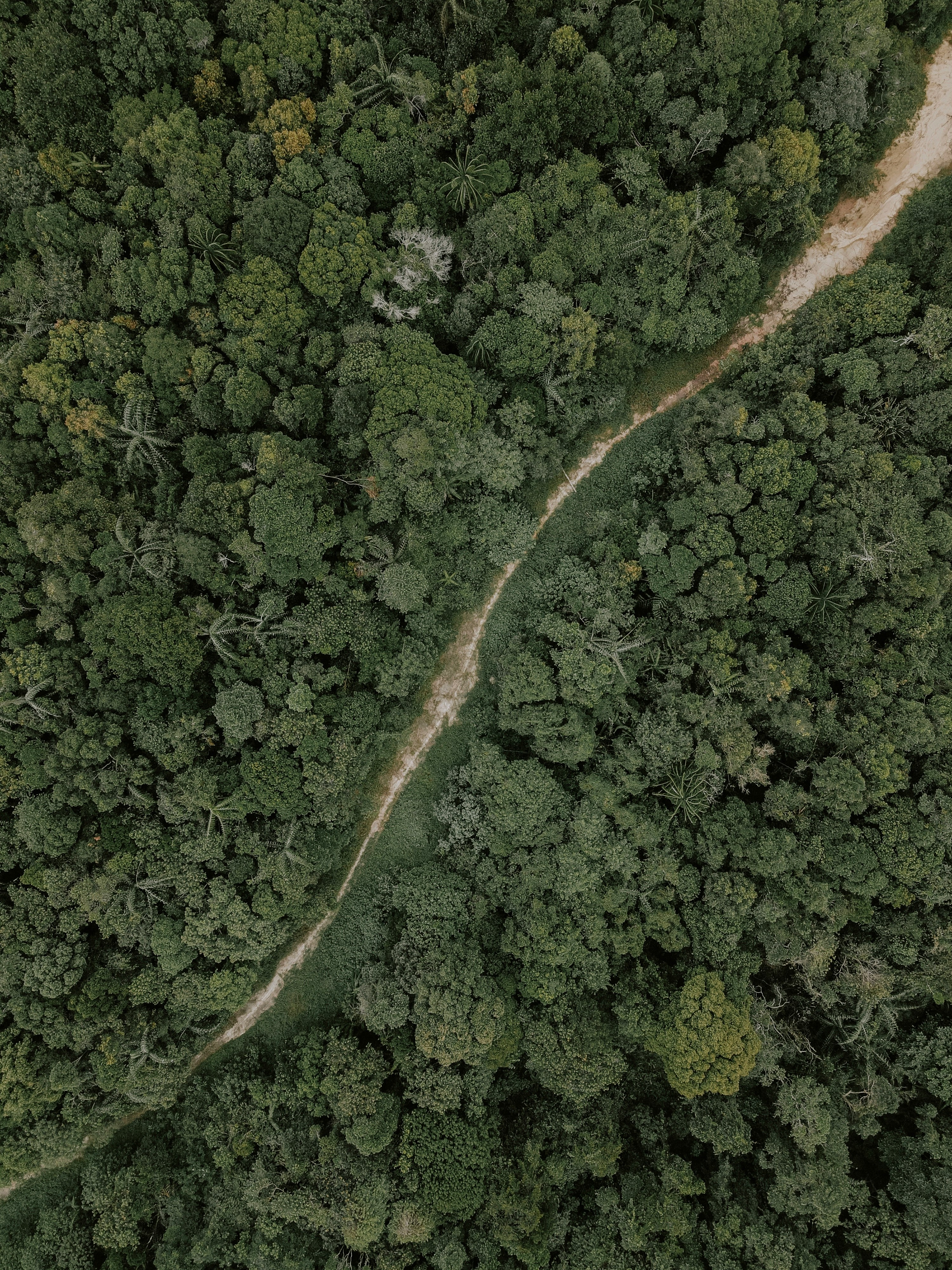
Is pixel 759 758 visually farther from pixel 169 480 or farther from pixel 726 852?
Result: pixel 169 480

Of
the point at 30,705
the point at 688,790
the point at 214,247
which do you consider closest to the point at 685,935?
the point at 688,790

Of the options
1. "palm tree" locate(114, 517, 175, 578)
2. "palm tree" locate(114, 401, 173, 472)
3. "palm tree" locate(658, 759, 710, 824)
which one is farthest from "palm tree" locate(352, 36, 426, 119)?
"palm tree" locate(658, 759, 710, 824)

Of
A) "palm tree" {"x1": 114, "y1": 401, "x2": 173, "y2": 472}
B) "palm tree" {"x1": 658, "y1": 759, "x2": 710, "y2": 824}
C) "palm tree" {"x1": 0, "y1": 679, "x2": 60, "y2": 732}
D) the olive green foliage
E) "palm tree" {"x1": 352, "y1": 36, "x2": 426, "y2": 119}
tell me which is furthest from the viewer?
"palm tree" {"x1": 658, "y1": 759, "x2": 710, "y2": 824}

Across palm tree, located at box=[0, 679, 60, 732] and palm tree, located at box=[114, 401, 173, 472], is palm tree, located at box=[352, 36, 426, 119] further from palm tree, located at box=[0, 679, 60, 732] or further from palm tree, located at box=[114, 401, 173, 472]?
palm tree, located at box=[0, 679, 60, 732]

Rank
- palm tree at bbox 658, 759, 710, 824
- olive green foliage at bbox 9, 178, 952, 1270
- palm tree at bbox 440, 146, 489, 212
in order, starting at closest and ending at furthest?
olive green foliage at bbox 9, 178, 952, 1270 < palm tree at bbox 440, 146, 489, 212 < palm tree at bbox 658, 759, 710, 824

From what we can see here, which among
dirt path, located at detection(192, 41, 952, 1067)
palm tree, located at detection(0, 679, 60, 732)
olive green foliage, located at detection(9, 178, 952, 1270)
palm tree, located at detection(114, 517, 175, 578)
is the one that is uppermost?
palm tree, located at detection(114, 517, 175, 578)

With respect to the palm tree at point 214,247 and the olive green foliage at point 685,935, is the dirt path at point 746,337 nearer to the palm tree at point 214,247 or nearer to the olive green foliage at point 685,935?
the olive green foliage at point 685,935

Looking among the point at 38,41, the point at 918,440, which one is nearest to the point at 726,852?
the point at 918,440

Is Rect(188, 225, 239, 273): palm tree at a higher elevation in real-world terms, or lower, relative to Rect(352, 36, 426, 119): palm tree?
lower
